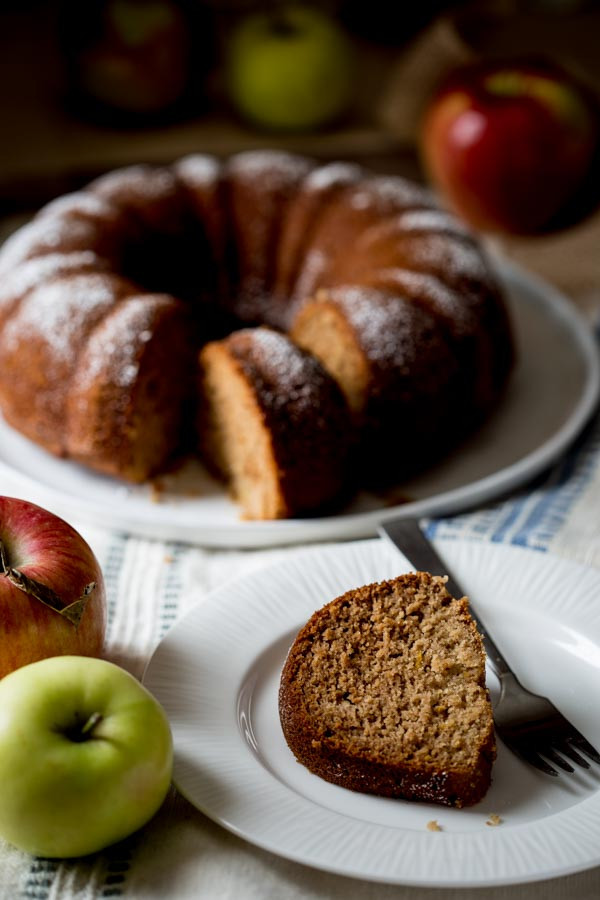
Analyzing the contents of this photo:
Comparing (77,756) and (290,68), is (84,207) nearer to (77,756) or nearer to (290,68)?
(290,68)

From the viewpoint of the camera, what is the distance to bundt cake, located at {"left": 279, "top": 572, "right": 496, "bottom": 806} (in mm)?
1155

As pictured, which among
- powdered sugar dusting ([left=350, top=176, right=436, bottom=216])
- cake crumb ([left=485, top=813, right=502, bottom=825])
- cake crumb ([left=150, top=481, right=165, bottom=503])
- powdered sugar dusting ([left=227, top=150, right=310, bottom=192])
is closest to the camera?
cake crumb ([left=485, top=813, right=502, bottom=825])

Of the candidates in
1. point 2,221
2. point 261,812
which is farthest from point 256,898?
point 2,221

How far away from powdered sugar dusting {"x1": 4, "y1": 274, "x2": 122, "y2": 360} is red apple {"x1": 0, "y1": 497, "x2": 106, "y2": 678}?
0.63 metres

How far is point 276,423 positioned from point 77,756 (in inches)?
32.1

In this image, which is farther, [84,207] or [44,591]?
[84,207]

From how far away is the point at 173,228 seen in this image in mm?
2344

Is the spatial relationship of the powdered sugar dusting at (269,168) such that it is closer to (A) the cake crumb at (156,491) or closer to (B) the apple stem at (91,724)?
(A) the cake crumb at (156,491)

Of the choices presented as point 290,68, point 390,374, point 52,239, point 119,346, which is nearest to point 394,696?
point 390,374

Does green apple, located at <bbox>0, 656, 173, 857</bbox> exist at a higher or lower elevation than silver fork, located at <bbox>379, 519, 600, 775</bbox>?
higher

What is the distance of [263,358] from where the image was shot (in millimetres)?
1834

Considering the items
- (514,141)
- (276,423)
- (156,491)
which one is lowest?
(156,491)

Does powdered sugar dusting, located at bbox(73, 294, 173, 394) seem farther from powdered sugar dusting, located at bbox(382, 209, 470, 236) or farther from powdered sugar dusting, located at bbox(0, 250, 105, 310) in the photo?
powdered sugar dusting, located at bbox(382, 209, 470, 236)

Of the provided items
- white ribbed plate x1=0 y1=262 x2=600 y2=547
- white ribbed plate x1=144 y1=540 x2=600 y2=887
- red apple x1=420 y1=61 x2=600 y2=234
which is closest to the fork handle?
white ribbed plate x1=144 y1=540 x2=600 y2=887
